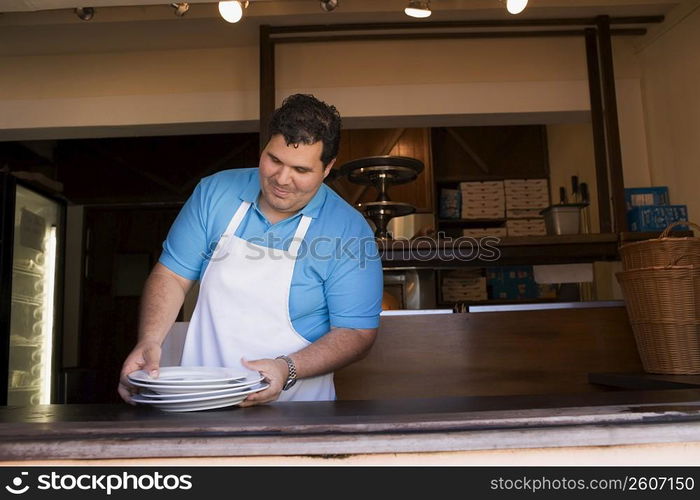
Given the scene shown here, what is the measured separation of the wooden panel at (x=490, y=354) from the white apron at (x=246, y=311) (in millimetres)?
923

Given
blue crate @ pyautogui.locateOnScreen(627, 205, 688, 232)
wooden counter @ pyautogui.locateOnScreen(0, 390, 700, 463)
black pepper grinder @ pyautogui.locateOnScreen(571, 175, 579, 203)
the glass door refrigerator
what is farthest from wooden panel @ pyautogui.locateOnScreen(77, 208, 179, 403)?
wooden counter @ pyautogui.locateOnScreen(0, 390, 700, 463)

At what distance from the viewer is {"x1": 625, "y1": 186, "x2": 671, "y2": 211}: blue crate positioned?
433 cm

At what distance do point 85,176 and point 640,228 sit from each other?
522 centimetres

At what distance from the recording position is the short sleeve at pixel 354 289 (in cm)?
178

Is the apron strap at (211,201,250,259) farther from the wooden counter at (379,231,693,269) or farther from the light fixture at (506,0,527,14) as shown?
the light fixture at (506,0,527,14)

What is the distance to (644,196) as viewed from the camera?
4.33 m

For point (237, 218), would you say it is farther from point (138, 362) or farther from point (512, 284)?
point (512, 284)

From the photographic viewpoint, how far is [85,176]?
22.4 ft

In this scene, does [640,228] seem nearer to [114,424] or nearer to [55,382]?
[114,424]

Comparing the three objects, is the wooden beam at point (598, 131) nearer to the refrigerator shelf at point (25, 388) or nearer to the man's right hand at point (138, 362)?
the man's right hand at point (138, 362)

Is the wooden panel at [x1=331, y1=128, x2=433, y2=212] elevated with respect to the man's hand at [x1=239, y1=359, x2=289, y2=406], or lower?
elevated

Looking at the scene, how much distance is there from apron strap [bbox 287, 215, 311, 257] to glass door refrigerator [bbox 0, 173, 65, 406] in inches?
128

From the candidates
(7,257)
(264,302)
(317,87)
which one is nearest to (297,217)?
(264,302)

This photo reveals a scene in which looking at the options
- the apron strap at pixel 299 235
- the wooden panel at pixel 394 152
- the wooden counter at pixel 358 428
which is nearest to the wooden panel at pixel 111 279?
the wooden panel at pixel 394 152
